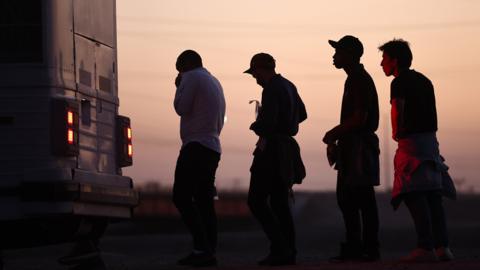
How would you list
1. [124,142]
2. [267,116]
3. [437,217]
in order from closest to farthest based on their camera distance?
[437,217], [267,116], [124,142]

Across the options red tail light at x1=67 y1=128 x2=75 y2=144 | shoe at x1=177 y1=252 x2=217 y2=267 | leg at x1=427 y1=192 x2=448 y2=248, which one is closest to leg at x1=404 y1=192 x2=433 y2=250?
leg at x1=427 y1=192 x2=448 y2=248

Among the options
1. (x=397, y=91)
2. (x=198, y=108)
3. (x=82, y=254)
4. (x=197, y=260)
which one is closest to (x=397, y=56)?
(x=397, y=91)

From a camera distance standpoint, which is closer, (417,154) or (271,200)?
(417,154)

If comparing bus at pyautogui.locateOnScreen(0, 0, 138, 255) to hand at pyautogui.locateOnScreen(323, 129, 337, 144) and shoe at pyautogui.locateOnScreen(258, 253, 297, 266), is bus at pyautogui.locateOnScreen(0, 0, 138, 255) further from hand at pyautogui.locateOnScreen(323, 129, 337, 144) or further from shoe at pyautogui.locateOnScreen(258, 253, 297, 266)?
hand at pyautogui.locateOnScreen(323, 129, 337, 144)

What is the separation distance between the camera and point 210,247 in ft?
40.4

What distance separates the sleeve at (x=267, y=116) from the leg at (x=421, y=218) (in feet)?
4.57

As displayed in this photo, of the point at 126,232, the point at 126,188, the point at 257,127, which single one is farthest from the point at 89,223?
the point at 126,232

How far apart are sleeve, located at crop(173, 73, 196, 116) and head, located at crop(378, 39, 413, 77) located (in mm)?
1799

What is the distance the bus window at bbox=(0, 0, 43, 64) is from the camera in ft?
35.8

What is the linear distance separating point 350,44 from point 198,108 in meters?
1.53

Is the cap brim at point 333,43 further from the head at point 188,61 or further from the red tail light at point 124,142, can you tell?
the red tail light at point 124,142

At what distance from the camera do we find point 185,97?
12117mm

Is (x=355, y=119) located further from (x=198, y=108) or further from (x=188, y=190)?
(x=188, y=190)

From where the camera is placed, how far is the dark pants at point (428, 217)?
11.2 meters
